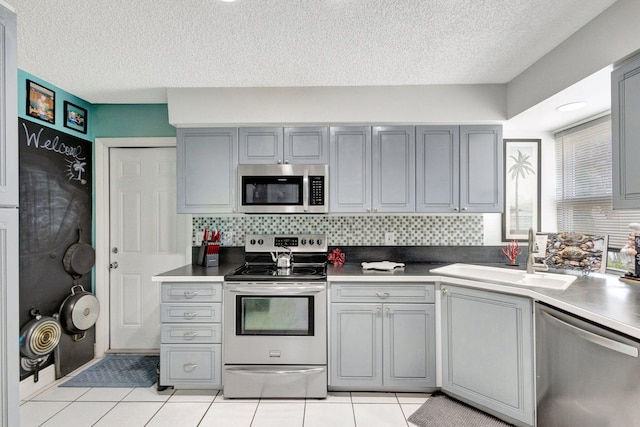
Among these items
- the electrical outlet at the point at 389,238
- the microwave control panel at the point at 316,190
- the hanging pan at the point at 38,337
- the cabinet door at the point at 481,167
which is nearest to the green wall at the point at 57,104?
the hanging pan at the point at 38,337

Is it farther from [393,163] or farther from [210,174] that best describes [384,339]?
[210,174]

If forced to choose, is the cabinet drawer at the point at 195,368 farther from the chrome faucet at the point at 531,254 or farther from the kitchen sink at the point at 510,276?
the chrome faucet at the point at 531,254

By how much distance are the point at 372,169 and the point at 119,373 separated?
2.71 meters

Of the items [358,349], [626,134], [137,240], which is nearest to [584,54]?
[626,134]

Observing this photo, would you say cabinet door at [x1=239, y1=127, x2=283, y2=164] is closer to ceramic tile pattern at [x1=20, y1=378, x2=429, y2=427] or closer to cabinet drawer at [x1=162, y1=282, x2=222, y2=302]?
cabinet drawer at [x1=162, y1=282, x2=222, y2=302]

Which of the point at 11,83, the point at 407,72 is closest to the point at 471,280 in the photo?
the point at 407,72

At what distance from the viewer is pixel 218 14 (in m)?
1.76

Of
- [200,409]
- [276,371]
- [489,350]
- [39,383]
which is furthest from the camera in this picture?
[39,383]

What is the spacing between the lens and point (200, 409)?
230 cm

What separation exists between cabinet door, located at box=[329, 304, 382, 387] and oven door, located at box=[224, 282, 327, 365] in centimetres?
12

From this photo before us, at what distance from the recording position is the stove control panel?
118 inches

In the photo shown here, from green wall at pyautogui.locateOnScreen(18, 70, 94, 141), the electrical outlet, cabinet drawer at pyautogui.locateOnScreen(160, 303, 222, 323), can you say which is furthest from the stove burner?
green wall at pyautogui.locateOnScreen(18, 70, 94, 141)

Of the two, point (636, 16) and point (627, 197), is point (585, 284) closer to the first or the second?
point (627, 197)

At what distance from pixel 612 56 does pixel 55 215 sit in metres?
3.80
